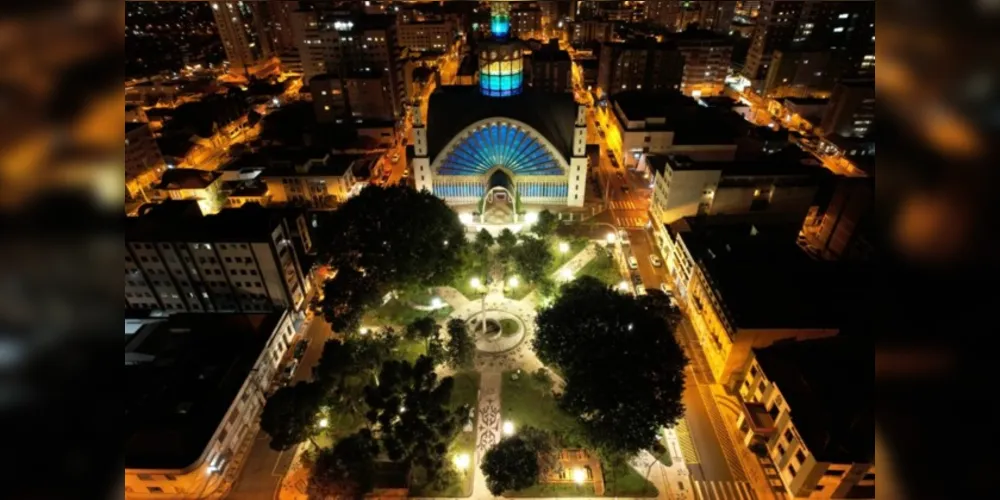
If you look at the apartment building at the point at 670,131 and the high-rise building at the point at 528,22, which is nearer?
the apartment building at the point at 670,131

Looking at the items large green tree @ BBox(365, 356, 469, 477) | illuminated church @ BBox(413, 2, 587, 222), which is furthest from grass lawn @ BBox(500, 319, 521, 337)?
illuminated church @ BBox(413, 2, 587, 222)

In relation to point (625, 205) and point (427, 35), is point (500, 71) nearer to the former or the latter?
point (625, 205)

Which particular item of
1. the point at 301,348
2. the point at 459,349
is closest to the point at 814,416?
the point at 459,349

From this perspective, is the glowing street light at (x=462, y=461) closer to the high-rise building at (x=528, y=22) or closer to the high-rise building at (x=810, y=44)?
the high-rise building at (x=810, y=44)

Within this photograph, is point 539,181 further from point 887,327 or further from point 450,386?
point 887,327

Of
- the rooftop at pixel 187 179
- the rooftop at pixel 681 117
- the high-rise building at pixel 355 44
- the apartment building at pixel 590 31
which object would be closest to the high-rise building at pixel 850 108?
the rooftop at pixel 681 117

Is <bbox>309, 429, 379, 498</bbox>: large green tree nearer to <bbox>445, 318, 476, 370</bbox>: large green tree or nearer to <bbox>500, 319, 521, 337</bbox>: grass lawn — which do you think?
<bbox>445, 318, 476, 370</bbox>: large green tree
